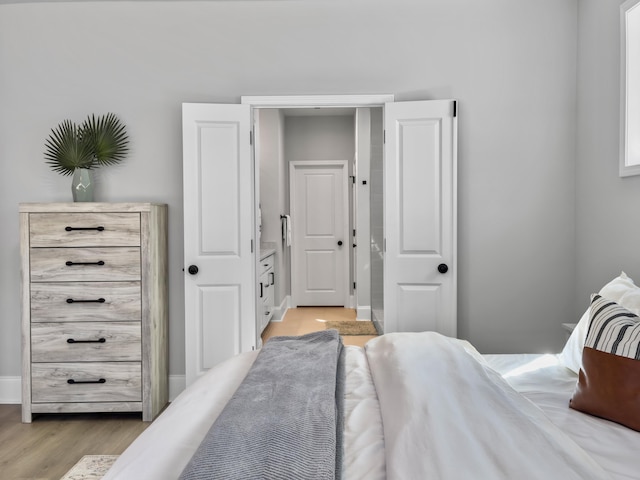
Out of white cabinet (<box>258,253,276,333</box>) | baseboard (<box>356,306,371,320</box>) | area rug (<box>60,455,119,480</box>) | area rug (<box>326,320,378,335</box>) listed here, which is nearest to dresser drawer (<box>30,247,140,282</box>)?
area rug (<box>60,455,119,480</box>)

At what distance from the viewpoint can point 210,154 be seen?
11.1ft

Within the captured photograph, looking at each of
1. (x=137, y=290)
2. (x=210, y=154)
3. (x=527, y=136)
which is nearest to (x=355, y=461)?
(x=137, y=290)

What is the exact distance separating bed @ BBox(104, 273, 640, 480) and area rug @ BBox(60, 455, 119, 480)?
114 cm

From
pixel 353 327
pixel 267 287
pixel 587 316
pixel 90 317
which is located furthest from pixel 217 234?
pixel 353 327

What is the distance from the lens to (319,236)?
718 centimetres

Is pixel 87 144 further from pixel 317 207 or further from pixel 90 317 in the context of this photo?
pixel 317 207

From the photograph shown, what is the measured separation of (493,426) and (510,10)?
3.13 meters

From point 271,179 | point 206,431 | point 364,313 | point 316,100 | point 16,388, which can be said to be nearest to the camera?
point 206,431

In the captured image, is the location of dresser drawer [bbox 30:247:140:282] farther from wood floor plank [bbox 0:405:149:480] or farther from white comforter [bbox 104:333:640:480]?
white comforter [bbox 104:333:640:480]

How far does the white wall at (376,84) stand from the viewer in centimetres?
343

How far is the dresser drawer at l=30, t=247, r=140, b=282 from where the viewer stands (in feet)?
10.5

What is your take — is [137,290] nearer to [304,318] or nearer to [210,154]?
[210,154]

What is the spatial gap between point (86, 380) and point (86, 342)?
25 centimetres

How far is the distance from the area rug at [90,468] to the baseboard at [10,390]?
1.22 metres
